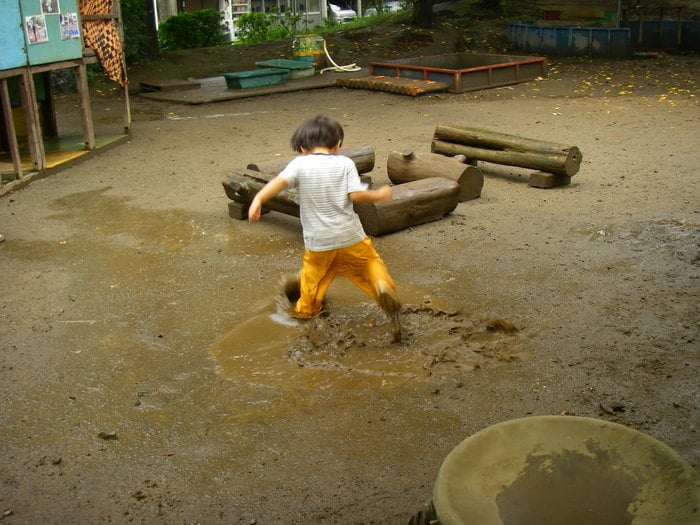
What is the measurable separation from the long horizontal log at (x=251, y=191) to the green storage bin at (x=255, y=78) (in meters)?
9.69

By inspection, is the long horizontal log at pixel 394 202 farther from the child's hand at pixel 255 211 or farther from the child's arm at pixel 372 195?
the child's hand at pixel 255 211

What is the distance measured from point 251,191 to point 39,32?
4.45 metres

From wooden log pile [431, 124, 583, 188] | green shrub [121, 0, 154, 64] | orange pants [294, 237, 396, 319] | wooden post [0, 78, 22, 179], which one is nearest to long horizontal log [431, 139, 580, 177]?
wooden log pile [431, 124, 583, 188]

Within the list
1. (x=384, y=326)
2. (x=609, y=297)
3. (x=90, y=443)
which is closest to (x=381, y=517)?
(x=90, y=443)

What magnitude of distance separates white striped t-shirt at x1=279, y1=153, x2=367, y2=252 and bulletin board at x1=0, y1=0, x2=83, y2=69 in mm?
6180

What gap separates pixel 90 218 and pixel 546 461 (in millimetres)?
7459

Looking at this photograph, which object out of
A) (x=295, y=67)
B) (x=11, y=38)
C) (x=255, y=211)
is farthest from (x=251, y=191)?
(x=295, y=67)

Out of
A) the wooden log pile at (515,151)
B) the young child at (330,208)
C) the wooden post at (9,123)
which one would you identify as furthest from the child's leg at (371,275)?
the wooden post at (9,123)

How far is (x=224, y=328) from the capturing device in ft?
20.2

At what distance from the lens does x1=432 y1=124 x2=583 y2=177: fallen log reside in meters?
9.59

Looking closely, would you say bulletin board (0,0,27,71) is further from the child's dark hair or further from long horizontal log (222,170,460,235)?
the child's dark hair

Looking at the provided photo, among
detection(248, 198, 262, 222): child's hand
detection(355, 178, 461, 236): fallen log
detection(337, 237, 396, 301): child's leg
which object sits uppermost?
detection(248, 198, 262, 222): child's hand

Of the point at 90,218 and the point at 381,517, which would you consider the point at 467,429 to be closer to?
the point at 381,517

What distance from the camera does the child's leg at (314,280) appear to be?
582 cm
